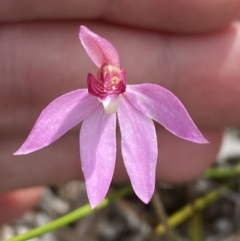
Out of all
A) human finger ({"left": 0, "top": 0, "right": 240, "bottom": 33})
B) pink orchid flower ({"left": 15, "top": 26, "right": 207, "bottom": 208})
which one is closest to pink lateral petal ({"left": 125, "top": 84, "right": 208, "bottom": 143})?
pink orchid flower ({"left": 15, "top": 26, "right": 207, "bottom": 208})

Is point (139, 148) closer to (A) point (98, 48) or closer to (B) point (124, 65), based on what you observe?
(A) point (98, 48)

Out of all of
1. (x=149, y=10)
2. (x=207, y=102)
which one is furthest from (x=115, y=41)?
(x=207, y=102)

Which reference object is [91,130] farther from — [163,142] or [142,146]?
[163,142]

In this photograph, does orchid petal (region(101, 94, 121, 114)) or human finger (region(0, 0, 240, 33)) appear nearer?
orchid petal (region(101, 94, 121, 114))

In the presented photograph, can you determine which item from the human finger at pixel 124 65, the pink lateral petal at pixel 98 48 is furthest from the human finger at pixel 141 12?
the pink lateral petal at pixel 98 48

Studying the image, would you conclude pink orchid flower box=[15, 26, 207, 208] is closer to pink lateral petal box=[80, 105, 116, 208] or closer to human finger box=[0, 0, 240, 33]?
pink lateral petal box=[80, 105, 116, 208]

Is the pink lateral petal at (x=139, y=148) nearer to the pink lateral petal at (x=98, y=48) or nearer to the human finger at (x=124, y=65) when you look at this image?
the pink lateral petal at (x=98, y=48)
